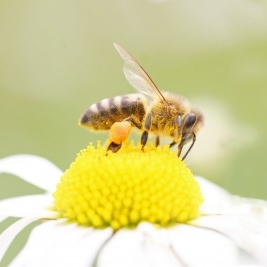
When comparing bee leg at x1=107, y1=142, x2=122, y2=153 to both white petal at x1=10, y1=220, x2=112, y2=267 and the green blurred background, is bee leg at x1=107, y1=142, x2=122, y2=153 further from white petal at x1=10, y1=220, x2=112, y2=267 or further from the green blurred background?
the green blurred background

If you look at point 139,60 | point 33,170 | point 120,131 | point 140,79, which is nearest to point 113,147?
point 120,131

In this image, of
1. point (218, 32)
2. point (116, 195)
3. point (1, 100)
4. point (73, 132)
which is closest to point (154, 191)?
point (116, 195)

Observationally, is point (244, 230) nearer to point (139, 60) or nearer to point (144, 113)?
point (144, 113)

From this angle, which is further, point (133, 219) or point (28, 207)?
point (28, 207)

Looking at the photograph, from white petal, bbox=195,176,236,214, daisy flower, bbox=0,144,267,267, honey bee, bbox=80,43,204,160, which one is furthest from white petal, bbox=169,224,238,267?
honey bee, bbox=80,43,204,160

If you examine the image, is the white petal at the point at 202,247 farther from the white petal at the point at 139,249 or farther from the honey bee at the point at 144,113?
the honey bee at the point at 144,113

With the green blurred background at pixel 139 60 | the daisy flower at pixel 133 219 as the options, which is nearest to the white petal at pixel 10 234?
the daisy flower at pixel 133 219
